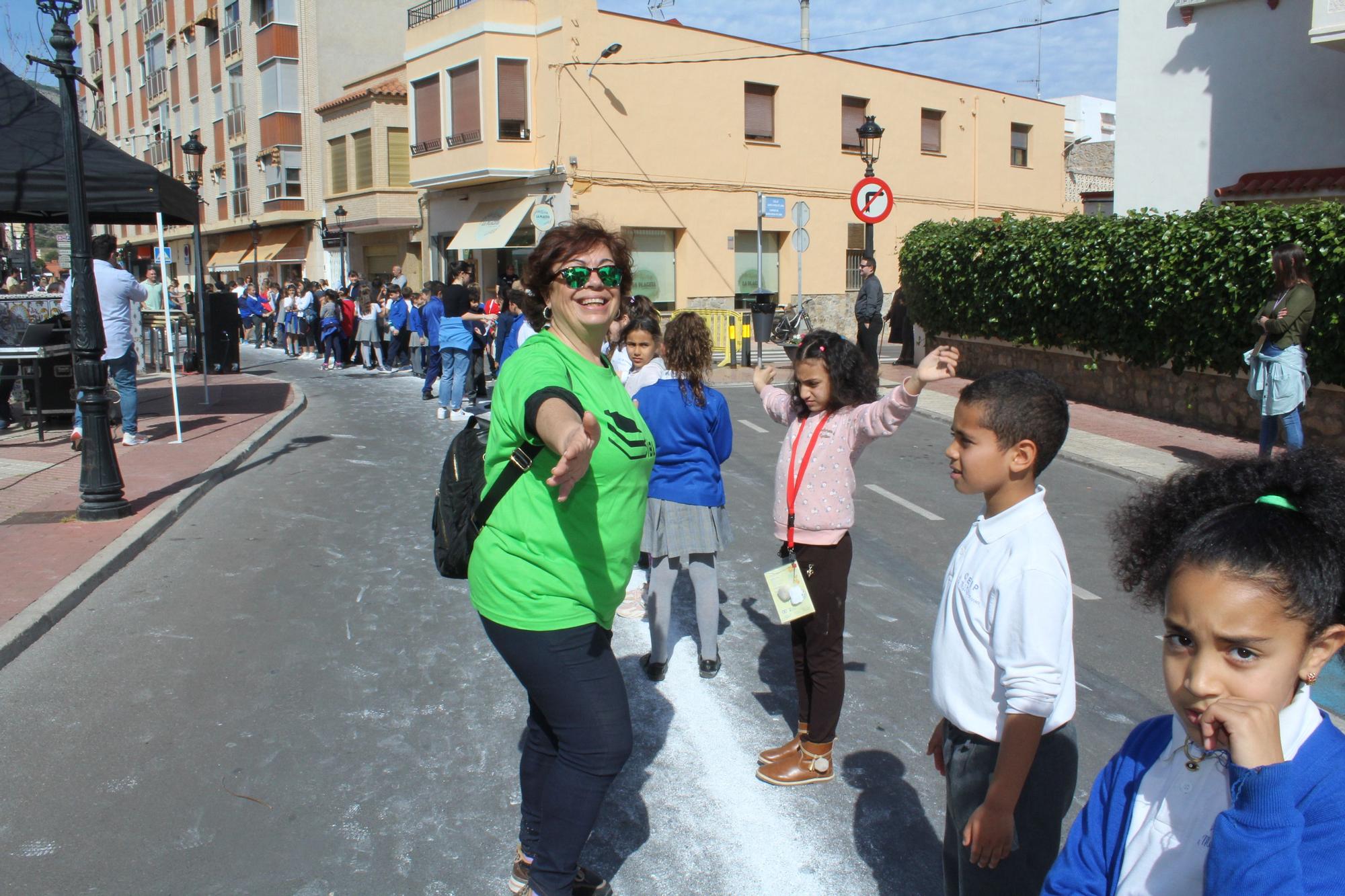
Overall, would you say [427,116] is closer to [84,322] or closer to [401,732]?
[84,322]

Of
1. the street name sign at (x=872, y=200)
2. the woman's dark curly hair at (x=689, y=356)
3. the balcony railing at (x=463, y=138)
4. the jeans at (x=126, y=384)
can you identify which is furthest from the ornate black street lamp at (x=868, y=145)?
the woman's dark curly hair at (x=689, y=356)

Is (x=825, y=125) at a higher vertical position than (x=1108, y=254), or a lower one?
higher

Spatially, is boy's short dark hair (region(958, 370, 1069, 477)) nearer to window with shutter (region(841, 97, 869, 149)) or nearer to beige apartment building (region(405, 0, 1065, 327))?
beige apartment building (region(405, 0, 1065, 327))

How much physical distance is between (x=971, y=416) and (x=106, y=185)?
10.8m

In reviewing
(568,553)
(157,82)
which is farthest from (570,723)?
(157,82)

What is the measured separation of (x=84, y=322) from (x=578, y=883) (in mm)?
6480

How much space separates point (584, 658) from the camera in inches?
101

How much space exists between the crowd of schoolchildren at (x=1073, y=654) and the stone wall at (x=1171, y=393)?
8.16 metres

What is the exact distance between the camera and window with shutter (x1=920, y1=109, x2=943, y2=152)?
31.0 m

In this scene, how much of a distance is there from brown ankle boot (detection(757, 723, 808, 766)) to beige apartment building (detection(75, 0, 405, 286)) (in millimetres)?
29891

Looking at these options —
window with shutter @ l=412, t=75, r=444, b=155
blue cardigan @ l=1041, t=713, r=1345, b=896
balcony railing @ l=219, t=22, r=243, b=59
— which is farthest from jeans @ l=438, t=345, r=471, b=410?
balcony railing @ l=219, t=22, r=243, b=59

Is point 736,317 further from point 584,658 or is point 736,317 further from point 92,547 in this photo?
point 584,658

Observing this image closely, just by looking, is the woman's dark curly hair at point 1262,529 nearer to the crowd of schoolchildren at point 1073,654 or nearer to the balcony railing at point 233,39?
the crowd of schoolchildren at point 1073,654

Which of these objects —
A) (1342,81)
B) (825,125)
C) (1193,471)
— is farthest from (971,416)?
(825,125)
